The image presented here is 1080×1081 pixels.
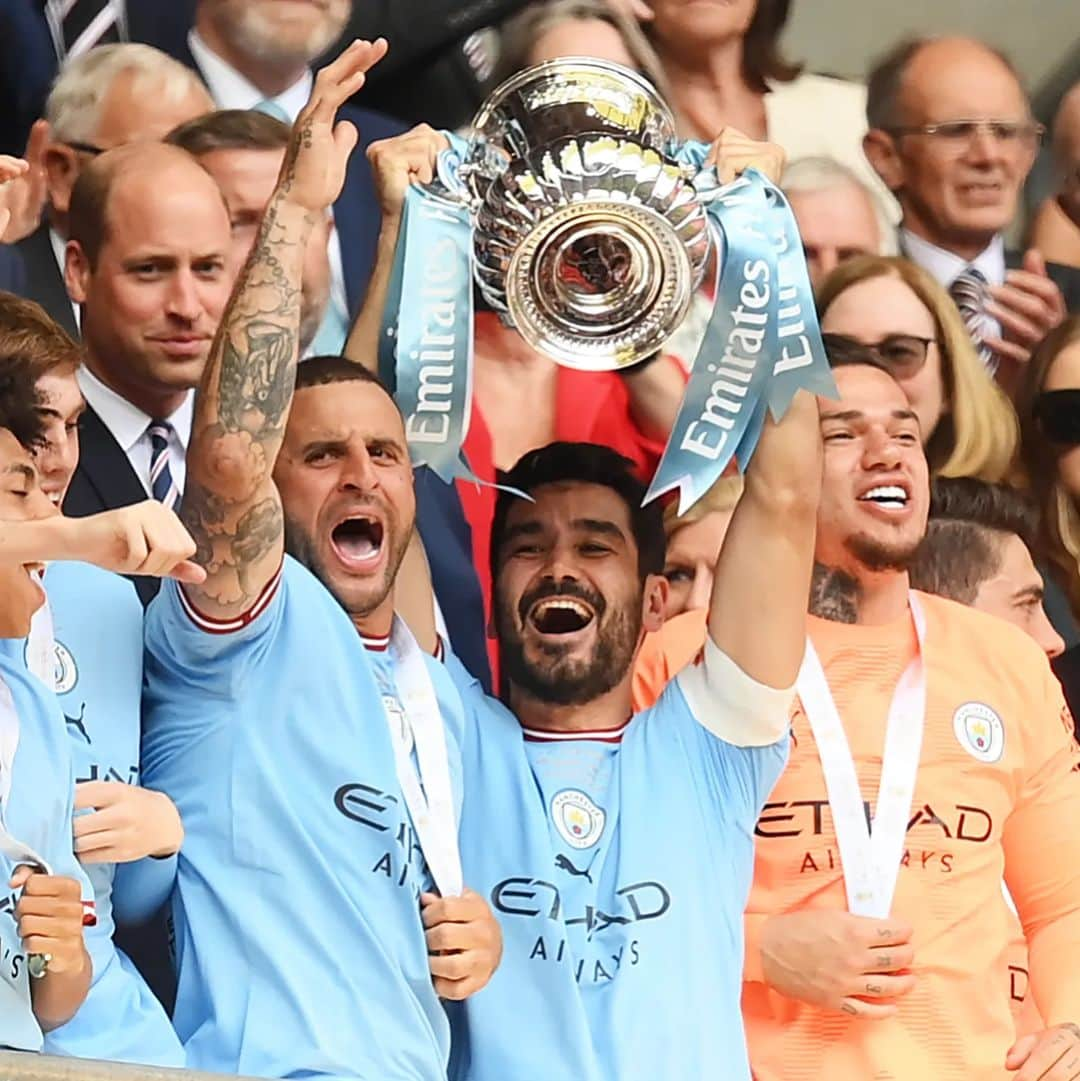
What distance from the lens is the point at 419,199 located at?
370 centimetres

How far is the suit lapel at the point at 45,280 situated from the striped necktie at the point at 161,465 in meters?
0.17

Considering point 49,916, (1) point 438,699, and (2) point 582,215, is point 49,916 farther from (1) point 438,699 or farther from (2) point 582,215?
(2) point 582,215

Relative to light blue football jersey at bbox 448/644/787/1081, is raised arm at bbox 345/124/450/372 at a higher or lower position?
higher

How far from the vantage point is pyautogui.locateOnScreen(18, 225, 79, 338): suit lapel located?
353cm

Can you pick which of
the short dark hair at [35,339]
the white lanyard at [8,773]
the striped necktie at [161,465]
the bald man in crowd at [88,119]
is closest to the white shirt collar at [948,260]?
the bald man in crowd at [88,119]

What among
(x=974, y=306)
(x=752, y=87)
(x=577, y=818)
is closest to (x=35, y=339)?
(x=577, y=818)

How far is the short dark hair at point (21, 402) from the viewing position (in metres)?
3.31

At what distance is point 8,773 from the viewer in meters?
3.13

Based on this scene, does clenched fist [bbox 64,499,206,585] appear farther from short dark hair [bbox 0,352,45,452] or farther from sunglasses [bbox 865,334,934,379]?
sunglasses [bbox 865,334,934,379]

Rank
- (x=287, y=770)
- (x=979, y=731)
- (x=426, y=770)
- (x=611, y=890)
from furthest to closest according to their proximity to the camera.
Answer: (x=979, y=731), (x=611, y=890), (x=426, y=770), (x=287, y=770)

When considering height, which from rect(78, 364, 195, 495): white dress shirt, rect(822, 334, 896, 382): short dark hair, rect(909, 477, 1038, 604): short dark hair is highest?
rect(822, 334, 896, 382): short dark hair

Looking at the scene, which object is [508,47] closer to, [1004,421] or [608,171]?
[608,171]

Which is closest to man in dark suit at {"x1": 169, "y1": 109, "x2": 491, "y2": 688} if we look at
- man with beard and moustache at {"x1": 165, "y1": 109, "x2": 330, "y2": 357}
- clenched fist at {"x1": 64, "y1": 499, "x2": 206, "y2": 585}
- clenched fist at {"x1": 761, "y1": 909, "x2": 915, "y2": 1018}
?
man with beard and moustache at {"x1": 165, "y1": 109, "x2": 330, "y2": 357}

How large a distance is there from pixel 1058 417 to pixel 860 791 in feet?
2.74
